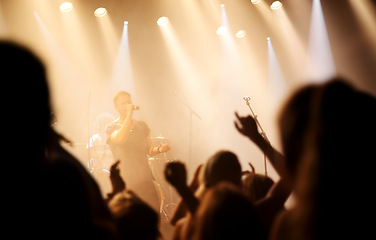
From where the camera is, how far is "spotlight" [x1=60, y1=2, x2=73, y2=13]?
21.9 ft

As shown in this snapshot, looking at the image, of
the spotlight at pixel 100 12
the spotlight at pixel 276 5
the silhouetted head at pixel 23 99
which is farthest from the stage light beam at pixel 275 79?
the silhouetted head at pixel 23 99

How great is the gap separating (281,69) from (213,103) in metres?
1.94

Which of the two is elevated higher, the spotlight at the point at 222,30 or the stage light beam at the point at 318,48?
the spotlight at the point at 222,30

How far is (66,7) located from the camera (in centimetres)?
673

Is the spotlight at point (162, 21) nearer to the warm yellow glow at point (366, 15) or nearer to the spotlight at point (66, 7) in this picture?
the spotlight at point (66, 7)

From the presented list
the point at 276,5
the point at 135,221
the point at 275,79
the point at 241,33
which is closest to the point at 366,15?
the point at 276,5

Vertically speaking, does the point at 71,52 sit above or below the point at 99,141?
above

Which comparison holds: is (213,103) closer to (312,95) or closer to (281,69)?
(281,69)

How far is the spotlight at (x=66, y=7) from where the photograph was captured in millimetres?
6688

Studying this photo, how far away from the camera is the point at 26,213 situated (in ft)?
3.05

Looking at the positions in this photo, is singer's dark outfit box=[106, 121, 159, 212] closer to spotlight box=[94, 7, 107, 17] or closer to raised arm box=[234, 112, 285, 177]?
raised arm box=[234, 112, 285, 177]

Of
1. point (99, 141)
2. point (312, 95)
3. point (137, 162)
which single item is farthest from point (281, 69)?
point (312, 95)

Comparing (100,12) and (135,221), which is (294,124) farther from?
(100,12)

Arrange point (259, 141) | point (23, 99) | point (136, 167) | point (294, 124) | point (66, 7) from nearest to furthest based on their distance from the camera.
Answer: point (23, 99) → point (294, 124) → point (259, 141) → point (136, 167) → point (66, 7)
